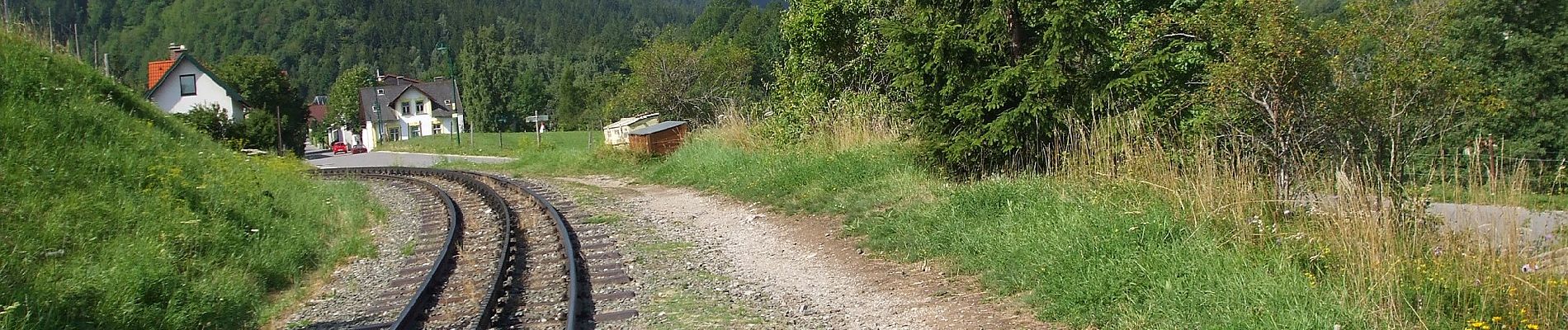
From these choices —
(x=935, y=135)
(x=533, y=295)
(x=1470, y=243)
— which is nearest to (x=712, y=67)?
(x=935, y=135)

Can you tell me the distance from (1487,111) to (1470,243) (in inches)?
122

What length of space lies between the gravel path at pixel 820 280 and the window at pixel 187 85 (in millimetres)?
44833

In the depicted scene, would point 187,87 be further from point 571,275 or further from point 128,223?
point 571,275

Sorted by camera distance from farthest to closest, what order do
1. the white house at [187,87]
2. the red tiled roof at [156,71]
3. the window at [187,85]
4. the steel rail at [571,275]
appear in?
the red tiled roof at [156,71] < the window at [187,85] < the white house at [187,87] < the steel rail at [571,275]

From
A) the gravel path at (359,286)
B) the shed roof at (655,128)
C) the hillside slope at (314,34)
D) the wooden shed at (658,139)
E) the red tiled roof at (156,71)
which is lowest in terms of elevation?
the gravel path at (359,286)

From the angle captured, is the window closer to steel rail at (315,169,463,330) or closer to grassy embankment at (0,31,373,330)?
grassy embankment at (0,31,373,330)

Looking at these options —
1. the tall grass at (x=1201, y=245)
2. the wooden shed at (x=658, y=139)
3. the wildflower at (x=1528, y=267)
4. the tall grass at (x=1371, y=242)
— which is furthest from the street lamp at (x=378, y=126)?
the wildflower at (x=1528, y=267)

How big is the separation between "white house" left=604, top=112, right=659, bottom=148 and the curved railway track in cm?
830

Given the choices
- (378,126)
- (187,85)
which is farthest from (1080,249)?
(378,126)

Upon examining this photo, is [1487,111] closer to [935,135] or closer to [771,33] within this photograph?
[935,135]

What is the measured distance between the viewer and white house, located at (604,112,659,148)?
23344 millimetres

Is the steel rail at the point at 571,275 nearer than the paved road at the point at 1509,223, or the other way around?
the paved road at the point at 1509,223

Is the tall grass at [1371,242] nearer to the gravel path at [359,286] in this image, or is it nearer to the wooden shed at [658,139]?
the gravel path at [359,286]

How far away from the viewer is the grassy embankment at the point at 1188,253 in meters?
4.49
